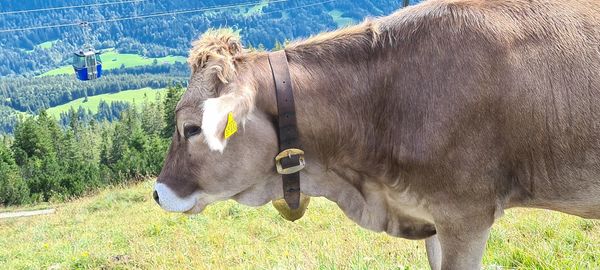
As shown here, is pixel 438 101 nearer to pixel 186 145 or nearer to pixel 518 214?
pixel 186 145

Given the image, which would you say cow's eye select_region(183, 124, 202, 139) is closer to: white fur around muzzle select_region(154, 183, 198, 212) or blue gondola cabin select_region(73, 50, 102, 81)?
white fur around muzzle select_region(154, 183, 198, 212)

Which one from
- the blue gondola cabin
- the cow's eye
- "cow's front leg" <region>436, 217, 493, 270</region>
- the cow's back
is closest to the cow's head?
the cow's eye

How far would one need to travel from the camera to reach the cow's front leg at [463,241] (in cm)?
334

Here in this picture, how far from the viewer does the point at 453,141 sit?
3.23 metres

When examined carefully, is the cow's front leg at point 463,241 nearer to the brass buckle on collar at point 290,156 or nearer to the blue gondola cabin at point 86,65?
the brass buckle on collar at point 290,156

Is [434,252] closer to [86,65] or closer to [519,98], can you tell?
[519,98]

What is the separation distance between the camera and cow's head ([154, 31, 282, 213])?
3.49 metres

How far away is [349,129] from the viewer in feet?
11.9

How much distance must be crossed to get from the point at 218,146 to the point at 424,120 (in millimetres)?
1153

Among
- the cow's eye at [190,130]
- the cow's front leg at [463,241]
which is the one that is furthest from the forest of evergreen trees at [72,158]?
the cow's front leg at [463,241]

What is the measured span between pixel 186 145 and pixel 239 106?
0.50 meters

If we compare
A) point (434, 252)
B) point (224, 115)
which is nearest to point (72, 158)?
point (434, 252)

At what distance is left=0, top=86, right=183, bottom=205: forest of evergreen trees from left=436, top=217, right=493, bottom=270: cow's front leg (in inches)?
851

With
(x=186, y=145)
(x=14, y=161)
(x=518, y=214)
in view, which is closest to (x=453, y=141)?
(x=186, y=145)
